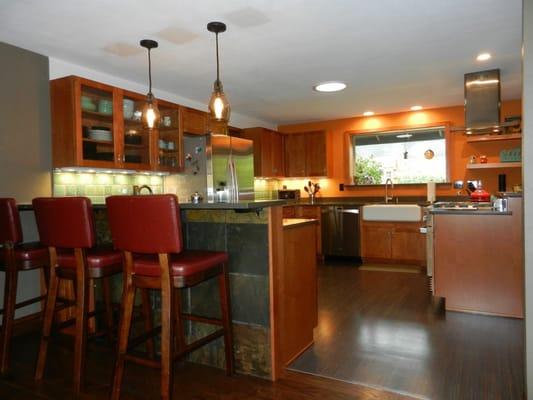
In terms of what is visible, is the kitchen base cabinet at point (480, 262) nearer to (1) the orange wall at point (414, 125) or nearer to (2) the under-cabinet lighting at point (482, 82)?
(2) the under-cabinet lighting at point (482, 82)

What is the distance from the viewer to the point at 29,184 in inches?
123

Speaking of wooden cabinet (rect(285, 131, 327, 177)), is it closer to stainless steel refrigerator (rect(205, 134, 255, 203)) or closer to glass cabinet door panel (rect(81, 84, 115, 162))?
stainless steel refrigerator (rect(205, 134, 255, 203))

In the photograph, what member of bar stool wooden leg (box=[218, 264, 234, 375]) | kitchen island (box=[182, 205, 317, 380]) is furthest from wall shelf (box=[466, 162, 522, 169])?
bar stool wooden leg (box=[218, 264, 234, 375])

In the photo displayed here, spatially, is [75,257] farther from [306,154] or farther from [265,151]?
[306,154]

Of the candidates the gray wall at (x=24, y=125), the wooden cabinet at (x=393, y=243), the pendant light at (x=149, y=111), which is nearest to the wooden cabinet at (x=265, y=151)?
the wooden cabinet at (x=393, y=243)

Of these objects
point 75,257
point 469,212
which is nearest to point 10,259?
point 75,257

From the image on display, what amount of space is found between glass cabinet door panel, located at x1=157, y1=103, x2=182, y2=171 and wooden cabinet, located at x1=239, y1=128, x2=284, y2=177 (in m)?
1.69

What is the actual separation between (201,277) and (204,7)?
1.75 m

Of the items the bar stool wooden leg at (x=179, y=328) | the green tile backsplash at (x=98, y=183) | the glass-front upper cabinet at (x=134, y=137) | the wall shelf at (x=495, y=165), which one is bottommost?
Result: the bar stool wooden leg at (x=179, y=328)

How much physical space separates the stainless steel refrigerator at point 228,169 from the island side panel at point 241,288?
6.82 feet

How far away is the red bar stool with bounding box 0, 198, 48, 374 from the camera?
2258mm

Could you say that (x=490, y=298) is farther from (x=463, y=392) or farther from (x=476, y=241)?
(x=463, y=392)

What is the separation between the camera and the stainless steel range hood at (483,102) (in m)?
3.86

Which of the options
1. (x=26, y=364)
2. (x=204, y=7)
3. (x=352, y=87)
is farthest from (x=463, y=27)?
(x=26, y=364)
